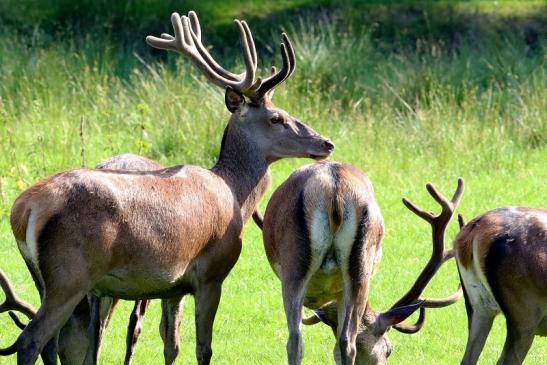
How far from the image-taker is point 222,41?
808 inches

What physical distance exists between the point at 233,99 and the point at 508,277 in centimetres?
267

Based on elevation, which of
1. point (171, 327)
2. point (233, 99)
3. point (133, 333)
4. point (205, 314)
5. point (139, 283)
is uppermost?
point (233, 99)

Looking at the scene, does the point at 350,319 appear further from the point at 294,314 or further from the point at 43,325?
the point at 43,325

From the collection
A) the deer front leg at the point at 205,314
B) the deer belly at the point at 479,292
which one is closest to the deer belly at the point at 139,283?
the deer front leg at the point at 205,314

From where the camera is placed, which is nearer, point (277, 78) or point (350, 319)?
point (350, 319)

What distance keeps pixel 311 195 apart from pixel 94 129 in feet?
26.1

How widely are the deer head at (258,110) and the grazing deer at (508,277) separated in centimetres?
205

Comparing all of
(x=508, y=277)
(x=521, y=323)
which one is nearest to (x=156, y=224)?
(x=508, y=277)

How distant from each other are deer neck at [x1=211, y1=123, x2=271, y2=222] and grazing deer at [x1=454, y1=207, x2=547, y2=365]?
6.26 feet

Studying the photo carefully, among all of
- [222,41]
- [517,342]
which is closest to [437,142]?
[222,41]

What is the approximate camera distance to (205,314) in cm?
821

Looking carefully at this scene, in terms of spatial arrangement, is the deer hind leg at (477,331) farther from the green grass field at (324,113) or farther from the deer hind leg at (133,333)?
the deer hind leg at (133,333)

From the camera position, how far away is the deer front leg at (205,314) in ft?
26.8

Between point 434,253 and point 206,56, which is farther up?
point 206,56
